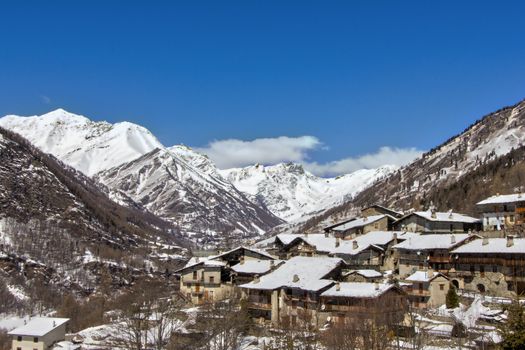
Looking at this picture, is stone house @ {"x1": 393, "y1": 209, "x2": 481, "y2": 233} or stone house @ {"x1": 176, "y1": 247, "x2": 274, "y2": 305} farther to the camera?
stone house @ {"x1": 393, "y1": 209, "x2": 481, "y2": 233}

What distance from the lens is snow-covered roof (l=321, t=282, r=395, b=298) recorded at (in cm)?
6436

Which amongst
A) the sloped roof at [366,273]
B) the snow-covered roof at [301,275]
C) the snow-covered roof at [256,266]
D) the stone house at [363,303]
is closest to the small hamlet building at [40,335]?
the snow-covered roof at [256,266]

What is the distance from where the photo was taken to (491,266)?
2916 inches

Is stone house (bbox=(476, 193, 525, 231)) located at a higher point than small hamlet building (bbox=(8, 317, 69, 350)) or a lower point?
higher

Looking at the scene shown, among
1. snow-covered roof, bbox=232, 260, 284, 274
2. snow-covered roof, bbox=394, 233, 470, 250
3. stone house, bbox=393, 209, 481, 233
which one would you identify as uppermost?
stone house, bbox=393, 209, 481, 233

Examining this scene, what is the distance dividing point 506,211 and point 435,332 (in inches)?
2143

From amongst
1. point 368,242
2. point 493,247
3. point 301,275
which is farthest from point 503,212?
point 301,275

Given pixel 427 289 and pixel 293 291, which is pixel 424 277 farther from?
pixel 293 291

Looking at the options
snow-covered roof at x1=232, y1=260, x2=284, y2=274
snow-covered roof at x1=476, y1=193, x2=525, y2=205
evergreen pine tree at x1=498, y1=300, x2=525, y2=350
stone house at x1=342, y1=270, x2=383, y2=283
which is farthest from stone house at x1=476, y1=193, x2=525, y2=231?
evergreen pine tree at x1=498, y1=300, x2=525, y2=350

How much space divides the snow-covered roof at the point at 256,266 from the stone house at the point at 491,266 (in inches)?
1005

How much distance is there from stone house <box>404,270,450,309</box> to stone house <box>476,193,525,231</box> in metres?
35.0

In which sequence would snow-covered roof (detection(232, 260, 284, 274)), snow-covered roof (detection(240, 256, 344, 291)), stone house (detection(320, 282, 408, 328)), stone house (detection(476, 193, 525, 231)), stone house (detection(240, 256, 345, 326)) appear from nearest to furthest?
1. stone house (detection(320, 282, 408, 328))
2. stone house (detection(240, 256, 345, 326))
3. snow-covered roof (detection(240, 256, 344, 291))
4. snow-covered roof (detection(232, 260, 284, 274))
5. stone house (detection(476, 193, 525, 231))

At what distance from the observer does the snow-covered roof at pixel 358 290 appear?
211ft

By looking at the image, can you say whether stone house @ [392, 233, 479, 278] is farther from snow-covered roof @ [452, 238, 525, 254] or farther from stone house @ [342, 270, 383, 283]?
stone house @ [342, 270, 383, 283]
